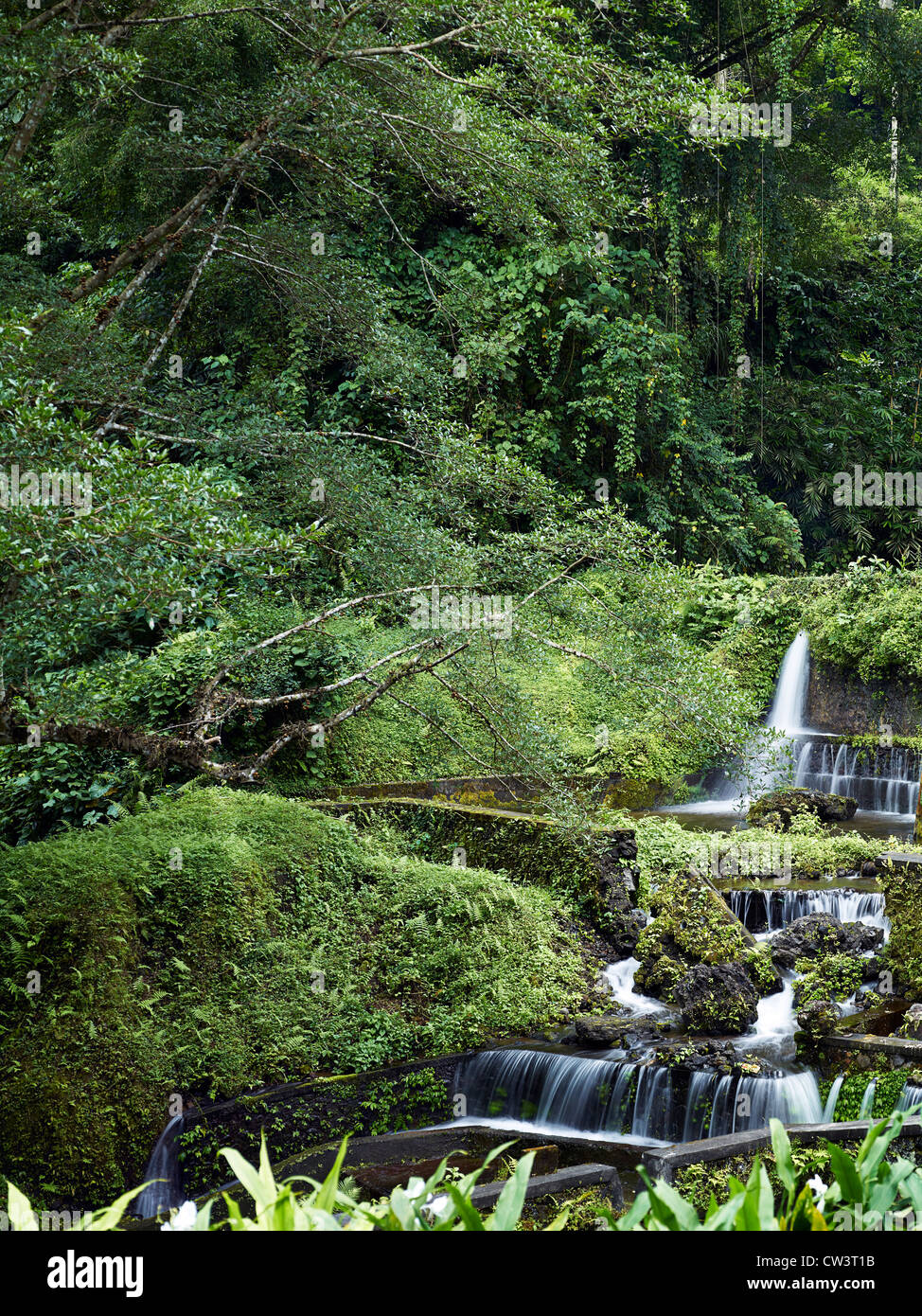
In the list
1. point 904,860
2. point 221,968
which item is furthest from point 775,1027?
point 221,968

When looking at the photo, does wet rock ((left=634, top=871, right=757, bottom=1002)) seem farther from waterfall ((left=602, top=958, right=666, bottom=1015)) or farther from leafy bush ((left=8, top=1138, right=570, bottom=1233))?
leafy bush ((left=8, top=1138, right=570, bottom=1233))

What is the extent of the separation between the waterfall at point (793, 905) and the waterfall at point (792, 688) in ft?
19.3

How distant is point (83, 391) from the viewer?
29.0 feet

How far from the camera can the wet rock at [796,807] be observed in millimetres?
10344

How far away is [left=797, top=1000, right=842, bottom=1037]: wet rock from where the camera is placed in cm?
586

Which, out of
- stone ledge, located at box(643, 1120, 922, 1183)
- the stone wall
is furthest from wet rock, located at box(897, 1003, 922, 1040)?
the stone wall

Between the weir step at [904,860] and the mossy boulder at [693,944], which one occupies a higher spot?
the weir step at [904,860]

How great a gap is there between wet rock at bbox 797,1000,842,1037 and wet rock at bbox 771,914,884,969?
1075 mm

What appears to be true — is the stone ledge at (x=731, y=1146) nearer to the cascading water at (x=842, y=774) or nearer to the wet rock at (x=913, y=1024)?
the wet rock at (x=913, y=1024)

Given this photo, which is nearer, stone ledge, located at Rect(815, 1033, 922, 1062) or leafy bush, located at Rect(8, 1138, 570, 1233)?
leafy bush, located at Rect(8, 1138, 570, 1233)

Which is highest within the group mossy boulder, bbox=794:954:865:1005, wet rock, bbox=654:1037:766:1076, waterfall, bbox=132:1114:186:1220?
mossy boulder, bbox=794:954:865:1005

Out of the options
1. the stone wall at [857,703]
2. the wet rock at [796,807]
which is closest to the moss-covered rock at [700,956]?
the wet rock at [796,807]

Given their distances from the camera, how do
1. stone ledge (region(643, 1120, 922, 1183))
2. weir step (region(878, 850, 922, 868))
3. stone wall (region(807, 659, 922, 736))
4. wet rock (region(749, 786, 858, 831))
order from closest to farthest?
stone ledge (region(643, 1120, 922, 1183))
weir step (region(878, 850, 922, 868))
wet rock (region(749, 786, 858, 831))
stone wall (region(807, 659, 922, 736))

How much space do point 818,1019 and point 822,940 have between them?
4.63 ft
